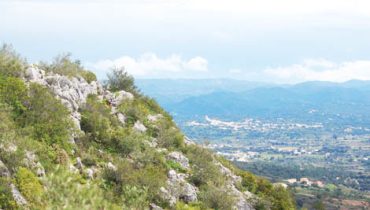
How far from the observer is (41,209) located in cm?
2881

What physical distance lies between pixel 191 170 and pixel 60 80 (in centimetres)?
1275

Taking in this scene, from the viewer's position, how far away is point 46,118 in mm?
38875

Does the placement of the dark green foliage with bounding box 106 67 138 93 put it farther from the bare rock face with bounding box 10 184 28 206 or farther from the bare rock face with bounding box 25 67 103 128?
the bare rock face with bounding box 10 184 28 206

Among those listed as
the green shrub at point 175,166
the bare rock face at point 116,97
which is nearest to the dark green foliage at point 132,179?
the green shrub at point 175,166

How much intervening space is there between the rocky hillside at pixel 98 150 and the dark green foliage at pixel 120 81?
3333mm

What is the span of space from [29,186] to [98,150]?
37.8ft

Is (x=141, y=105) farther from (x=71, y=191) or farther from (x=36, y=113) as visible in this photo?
(x=71, y=191)

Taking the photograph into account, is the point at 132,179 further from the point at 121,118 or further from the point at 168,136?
the point at 121,118

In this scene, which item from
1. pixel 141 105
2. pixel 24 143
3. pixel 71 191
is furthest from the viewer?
pixel 141 105

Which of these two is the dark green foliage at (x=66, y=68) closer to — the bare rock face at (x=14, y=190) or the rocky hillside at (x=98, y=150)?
the rocky hillside at (x=98, y=150)

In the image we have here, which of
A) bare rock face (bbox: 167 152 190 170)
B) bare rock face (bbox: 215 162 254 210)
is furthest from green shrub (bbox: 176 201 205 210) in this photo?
bare rock face (bbox: 167 152 190 170)

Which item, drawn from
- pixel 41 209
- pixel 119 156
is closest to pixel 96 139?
pixel 119 156

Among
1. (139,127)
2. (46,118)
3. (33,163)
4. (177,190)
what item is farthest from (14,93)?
(177,190)

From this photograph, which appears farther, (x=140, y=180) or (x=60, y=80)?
(x=60, y=80)
